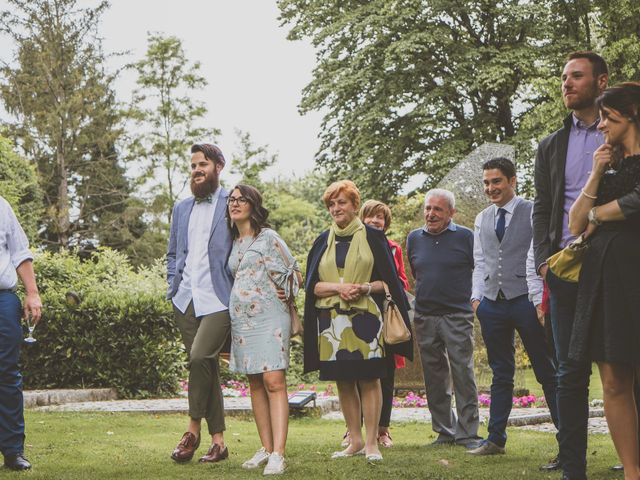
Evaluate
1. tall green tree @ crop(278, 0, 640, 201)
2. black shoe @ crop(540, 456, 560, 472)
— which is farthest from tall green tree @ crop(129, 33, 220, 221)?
black shoe @ crop(540, 456, 560, 472)

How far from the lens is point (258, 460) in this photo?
585 centimetres

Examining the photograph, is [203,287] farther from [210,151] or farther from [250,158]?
[250,158]

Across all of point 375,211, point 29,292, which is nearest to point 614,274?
point 375,211

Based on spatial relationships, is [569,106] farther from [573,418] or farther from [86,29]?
[86,29]

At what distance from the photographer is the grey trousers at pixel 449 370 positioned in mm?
6961

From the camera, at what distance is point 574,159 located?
4.89 metres

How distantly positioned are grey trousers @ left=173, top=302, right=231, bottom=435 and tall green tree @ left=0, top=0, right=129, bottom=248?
26.6 m

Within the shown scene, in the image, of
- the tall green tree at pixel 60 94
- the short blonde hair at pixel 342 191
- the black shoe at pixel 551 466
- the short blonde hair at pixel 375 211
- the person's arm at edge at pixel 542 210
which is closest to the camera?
the person's arm at edge at pixel 542 210

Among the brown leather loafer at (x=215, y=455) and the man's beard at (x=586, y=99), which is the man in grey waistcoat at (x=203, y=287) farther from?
the man's beard at (x=586, y=99)

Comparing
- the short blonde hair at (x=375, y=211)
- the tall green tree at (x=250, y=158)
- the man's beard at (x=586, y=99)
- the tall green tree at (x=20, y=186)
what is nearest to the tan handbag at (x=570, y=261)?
the man's beard at (x=586, y=99)

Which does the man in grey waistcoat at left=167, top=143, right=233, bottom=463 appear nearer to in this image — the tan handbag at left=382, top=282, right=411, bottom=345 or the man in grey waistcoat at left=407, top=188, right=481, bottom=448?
the tan handbag at left=382, top=282, right=411, bottom=345

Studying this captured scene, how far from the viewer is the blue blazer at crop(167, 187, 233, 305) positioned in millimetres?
6141

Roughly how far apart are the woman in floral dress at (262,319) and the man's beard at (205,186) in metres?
0.33

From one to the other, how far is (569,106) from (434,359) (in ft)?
9.65
